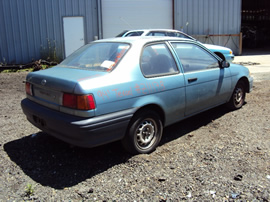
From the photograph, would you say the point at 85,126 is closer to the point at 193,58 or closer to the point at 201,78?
the point at 201,78

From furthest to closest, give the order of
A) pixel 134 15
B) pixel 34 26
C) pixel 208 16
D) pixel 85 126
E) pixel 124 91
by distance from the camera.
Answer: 1. pixel 208 16
2. pixel 134 15
3. pixel 34 26
4. pixel 124 91
5. pixel 85 126


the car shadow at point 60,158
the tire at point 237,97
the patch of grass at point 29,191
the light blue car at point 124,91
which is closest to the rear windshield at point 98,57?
the light blue car at point 124,91

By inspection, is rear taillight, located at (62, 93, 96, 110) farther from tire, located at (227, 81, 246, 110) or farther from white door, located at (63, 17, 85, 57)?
white door, located at (63, 17, 85, 57)

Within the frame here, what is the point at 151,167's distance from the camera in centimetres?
340

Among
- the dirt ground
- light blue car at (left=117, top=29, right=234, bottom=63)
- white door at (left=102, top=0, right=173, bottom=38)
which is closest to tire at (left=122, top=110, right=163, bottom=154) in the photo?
the dirt ground

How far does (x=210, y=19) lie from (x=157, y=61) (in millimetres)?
14764

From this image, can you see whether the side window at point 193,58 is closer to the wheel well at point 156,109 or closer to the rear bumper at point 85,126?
the wheel well at point 156,109

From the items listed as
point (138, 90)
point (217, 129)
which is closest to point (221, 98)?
point (217, 129)

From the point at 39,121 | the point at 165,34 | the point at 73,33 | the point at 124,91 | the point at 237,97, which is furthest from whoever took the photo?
the point at 73,33

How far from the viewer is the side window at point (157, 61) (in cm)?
372

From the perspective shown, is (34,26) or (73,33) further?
(73,33)

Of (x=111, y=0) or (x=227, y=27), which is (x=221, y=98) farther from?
(x=227, y=27)

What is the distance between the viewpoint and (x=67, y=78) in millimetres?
3297

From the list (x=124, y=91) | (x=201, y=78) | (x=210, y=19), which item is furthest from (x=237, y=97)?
(x=210, y=19)
